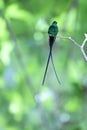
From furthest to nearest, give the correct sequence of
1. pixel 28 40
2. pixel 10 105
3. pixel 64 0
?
pixel 10 105 → pixel 28 40 → pixel 64 0

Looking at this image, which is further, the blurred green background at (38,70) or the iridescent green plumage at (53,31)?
the blurred green background at (38,70)

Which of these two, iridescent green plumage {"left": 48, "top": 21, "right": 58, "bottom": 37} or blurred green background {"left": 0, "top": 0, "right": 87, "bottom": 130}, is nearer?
iridescent green plumage {"left": 48, "top": 21, "right": 58, "bottom": 37}

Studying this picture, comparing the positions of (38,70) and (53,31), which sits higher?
(53,31)

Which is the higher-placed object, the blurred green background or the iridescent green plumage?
the iridescent green plumage

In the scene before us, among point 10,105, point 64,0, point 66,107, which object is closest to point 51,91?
point 66,107

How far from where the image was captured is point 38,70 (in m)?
1.54

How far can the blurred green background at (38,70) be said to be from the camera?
1.40m

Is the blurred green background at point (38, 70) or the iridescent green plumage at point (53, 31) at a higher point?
the iridescent green plumage at point (53, 31)

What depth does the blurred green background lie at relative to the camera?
55.2 inches

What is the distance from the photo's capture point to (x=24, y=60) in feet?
5.08

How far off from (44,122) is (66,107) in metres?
0.12

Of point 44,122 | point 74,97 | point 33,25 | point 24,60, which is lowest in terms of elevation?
point 44,122

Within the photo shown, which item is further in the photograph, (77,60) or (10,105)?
(10,105)

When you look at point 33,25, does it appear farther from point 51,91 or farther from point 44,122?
point 44,122
